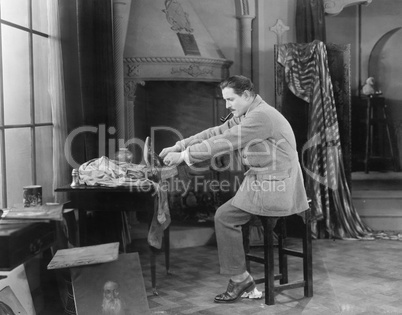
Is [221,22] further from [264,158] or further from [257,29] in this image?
[264,158]

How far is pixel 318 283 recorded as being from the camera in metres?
4.45

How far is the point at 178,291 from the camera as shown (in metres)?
4.30

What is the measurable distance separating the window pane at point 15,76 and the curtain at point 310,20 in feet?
10.8

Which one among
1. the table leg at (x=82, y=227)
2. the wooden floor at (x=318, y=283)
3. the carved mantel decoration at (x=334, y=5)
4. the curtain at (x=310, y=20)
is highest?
the carved mantel decoration at (x=334, y=5)

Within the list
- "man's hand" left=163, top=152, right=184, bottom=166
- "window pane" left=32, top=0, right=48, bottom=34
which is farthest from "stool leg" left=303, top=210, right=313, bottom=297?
"window pane" left=32, top=0, right=48, bottom=34

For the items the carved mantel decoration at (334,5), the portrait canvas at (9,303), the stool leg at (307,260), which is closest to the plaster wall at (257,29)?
the carved mantel decoration at (334,5)

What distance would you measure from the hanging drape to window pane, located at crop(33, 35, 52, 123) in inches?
98.5

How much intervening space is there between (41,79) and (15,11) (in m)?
0.54

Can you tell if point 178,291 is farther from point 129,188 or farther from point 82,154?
point 82,154

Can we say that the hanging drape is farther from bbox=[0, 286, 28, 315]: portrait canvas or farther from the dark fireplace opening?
bbox=[0, 286, 28, 315]: portrait canvas

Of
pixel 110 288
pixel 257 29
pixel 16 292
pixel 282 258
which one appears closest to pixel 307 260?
pixel 282 258

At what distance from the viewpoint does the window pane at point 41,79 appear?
14.2ft

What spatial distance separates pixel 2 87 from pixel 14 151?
1.47 ft

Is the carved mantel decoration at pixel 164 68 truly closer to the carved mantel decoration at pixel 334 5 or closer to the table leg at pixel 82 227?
the carved mantel decoration at pixel 334 5
